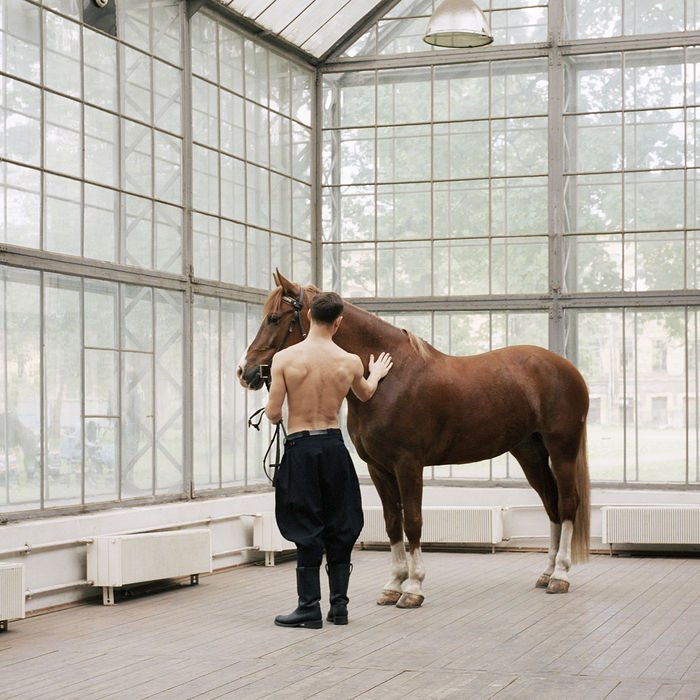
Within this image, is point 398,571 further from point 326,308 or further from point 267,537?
point 267,537

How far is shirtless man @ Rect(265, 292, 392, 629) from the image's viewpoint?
559cm

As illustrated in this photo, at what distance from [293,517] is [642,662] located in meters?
1.76

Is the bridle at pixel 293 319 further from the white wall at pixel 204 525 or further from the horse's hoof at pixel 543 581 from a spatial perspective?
the horse's hoof at pixel 543 581

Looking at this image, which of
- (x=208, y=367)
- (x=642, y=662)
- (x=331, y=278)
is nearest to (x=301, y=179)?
(x=331, y=278)

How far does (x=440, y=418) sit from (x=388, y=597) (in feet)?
3.53

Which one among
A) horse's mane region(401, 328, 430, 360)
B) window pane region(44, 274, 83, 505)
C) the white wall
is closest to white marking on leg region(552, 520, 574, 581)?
horse's mane region(401, 328, 430, 360)

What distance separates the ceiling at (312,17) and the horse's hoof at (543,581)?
484 centimetres

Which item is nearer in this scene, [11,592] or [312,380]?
[312,380]

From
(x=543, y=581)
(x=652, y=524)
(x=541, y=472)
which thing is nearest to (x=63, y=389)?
(x=541, y=472)

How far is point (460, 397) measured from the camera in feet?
22.5

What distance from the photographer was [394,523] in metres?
6.64

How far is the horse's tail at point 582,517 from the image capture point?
732 centimetres

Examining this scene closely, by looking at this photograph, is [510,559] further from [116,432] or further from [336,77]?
[336,77]

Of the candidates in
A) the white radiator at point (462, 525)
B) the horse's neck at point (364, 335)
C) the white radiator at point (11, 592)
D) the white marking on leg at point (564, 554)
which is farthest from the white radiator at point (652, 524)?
the white radiator at point (11, 592)
